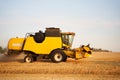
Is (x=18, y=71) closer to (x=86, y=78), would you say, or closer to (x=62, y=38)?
(x=86, y=78)

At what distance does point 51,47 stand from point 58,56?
37.6 inches

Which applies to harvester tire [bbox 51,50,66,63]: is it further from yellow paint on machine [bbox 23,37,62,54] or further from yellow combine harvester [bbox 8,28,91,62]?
yellow paint on machine [bbox 23,37,62,54]

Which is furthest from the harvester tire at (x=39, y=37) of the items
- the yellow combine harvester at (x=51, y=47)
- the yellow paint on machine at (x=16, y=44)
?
the yellow paint on machine at (x=16, y=44)

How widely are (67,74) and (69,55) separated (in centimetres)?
698

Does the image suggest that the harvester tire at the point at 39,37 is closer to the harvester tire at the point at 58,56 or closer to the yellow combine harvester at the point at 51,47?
the yellow combine harvester at the point at 51,47

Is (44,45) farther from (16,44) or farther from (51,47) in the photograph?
(16,44)

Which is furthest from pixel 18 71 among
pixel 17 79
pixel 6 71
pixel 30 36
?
pixel 30 36

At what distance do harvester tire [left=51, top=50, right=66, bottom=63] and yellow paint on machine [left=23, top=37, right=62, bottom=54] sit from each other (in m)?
0.46

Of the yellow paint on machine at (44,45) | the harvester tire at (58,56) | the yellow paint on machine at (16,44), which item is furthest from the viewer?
the yellow paint on machine at (16,44)

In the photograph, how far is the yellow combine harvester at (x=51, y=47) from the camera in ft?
73.8

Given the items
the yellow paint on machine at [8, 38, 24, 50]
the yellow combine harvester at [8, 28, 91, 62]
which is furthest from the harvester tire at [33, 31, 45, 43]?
the yellow paint on machine at [8, 38, 24, 50]

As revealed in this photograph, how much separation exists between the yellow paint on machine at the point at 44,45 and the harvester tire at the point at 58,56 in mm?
462

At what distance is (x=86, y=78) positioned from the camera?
1436 cm

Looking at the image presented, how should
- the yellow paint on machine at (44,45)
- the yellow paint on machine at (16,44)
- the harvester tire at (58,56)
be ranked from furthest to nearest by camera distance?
the yellow paint on machine at (16,44)
the yellow paint on machine at (44,45)
the harvester tire at (58,56)
